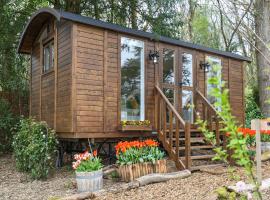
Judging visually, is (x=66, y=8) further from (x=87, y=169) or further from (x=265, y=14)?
(x=87, y=169)

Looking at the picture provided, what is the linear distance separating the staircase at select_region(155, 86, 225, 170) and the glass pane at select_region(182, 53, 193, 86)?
37 cm

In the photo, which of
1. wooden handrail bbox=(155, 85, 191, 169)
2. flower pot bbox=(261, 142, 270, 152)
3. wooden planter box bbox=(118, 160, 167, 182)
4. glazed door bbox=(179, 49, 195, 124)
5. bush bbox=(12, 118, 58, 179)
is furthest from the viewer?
glazed door bbox=(179, 49, 195, 124)


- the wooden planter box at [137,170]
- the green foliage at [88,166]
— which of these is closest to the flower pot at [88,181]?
the green foliage at [88,166]

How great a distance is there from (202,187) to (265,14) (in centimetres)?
773

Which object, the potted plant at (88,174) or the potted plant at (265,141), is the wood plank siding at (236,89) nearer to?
the potted plant at (265,141)

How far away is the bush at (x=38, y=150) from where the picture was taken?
22.2 feet

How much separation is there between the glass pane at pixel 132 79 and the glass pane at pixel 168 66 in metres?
0.75

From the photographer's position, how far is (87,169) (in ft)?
18.5

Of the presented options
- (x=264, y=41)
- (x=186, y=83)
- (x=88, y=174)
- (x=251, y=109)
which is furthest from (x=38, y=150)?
(x=251, y=109)

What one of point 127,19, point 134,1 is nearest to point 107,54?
point 134,1

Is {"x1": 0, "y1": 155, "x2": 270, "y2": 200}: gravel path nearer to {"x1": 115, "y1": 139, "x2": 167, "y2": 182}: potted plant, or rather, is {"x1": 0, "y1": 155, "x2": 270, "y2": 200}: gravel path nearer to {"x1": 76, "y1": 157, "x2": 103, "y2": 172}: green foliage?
{"x1": 115, "y1": 139, "x2": 167, "y2": 182}: potted plant

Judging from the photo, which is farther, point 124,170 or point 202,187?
point 124,170

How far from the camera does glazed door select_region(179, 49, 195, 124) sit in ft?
27.9

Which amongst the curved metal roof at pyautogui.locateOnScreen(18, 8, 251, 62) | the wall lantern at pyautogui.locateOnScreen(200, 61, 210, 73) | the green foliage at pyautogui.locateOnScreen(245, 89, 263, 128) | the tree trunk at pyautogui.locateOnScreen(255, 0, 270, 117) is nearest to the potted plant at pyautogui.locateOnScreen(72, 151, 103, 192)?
the curved metal roof at pyautogui.locateOnScreen(18, 8, 251, 62)
